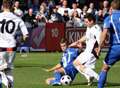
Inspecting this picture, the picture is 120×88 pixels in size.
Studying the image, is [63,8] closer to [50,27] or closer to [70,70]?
[50,27]

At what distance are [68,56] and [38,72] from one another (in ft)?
10.8

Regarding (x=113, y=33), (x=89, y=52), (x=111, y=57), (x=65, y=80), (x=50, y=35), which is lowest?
(x=50, y=35)

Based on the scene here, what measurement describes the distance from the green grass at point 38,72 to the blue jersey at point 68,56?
1.97ft

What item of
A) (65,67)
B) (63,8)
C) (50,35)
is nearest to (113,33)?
(65,67)

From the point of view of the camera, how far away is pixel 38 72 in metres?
19.6

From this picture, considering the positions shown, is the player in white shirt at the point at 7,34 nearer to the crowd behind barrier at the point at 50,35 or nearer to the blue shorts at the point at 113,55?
the blue shorts at the point at 113,55

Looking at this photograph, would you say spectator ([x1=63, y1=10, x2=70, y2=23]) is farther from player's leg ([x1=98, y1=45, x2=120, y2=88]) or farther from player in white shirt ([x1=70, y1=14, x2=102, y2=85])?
player's leg ([x1=98, y1=45, x2=120, y2=88])

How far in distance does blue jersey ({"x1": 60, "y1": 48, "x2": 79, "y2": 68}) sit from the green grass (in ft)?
1.97

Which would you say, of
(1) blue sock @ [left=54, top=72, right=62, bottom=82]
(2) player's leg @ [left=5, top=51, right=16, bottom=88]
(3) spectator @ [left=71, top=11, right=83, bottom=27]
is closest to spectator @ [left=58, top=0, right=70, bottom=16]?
(3) spectator @ [left=71, top=11, right=83, bottom=27]

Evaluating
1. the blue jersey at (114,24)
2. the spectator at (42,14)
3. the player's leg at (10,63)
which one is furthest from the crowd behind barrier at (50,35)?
the player's leg at (10,63)

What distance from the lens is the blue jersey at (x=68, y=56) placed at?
16.4 m

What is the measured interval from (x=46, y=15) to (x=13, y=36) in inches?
645

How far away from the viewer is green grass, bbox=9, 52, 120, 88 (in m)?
16.2

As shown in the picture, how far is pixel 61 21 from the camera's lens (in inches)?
1131
